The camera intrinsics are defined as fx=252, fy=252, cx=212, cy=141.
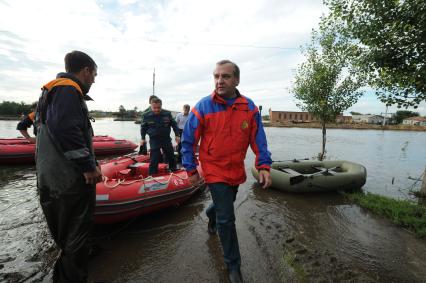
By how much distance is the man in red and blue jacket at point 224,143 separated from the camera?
257cm

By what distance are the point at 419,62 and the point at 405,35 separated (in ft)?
2.21

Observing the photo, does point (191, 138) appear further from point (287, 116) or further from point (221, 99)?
point (287, 116)

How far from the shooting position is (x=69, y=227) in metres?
2.15

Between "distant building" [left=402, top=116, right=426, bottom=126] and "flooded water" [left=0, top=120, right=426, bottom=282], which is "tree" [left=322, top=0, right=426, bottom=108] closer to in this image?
"flooded water" [left=0, top=120, right=426, bottom=282]

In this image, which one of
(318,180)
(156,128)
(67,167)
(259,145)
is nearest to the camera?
(67,167)

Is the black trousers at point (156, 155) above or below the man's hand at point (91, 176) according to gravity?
below

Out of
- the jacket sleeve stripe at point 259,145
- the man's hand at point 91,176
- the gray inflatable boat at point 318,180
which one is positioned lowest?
the gray inflatable boat at point 318,180

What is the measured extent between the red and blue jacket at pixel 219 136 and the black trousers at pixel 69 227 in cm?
103

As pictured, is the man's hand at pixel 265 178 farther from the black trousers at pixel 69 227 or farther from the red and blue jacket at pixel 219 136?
the black trousers at pixel 69 227

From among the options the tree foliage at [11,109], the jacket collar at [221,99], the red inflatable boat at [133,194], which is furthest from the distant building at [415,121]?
the tree foliage at [11,109]

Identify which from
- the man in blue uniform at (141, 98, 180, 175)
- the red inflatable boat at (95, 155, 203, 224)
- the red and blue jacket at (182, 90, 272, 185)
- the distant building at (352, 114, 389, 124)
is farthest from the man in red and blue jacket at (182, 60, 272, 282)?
the distant building at (352, 114, 389, 124)

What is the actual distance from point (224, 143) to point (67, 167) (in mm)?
1419

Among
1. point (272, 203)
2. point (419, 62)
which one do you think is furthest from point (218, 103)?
point (419, 62)

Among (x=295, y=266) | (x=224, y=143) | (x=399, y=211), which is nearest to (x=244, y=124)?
(x=224, y=143)
